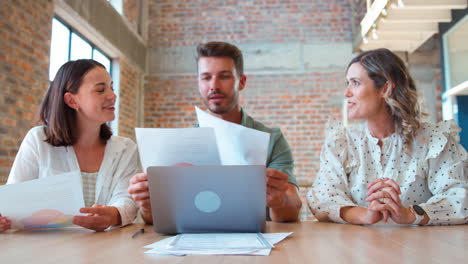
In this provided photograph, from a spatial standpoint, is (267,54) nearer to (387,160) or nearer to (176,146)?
(387,160)

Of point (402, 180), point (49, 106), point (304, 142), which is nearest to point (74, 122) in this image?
point (49, 106)

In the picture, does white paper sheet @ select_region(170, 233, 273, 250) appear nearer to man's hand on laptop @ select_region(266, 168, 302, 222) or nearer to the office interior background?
man's hand on laptop @ select_region(266, 168, 302, 222)

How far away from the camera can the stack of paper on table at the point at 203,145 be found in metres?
1.08

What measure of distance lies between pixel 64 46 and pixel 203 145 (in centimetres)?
378

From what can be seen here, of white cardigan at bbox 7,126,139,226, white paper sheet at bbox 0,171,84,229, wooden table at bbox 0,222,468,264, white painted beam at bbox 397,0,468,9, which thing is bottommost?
wooden table at bbox 0,222,468,264

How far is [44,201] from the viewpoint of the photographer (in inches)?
49.6

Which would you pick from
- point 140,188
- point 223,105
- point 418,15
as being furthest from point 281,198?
point 418,15

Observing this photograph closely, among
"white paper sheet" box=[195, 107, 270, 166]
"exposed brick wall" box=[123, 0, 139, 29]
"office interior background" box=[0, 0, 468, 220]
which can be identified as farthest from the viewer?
"exposed brick wall" box=[123, 0, 139, 29]

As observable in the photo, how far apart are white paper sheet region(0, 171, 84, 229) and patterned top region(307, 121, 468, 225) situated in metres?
0.94

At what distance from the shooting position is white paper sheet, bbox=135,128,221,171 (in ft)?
3.67

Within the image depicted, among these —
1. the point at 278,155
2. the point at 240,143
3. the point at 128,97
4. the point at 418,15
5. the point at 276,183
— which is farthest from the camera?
the point at 128,97

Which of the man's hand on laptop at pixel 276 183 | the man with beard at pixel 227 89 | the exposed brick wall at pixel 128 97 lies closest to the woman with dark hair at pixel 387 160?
the man with beard at pixel 227 89

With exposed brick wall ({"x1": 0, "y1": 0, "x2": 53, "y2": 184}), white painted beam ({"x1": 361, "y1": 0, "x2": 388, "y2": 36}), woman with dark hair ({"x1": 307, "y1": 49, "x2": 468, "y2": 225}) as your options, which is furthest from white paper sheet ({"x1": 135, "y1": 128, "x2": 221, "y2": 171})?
white painted beam ({"x1": 361, "y1": 0, "x2": 388, "y2": 36})

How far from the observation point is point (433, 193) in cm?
168
